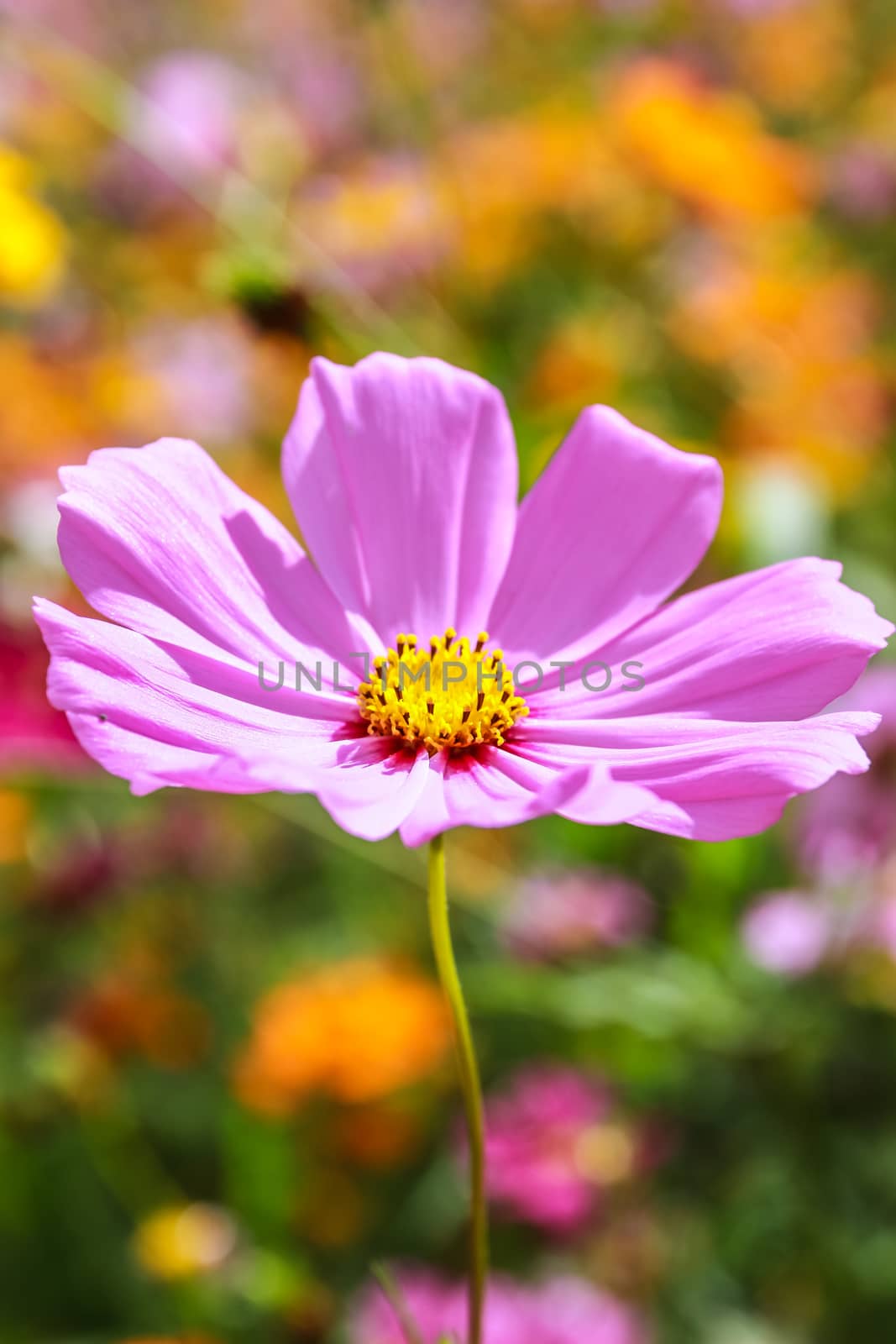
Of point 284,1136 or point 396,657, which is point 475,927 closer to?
point 284,1136

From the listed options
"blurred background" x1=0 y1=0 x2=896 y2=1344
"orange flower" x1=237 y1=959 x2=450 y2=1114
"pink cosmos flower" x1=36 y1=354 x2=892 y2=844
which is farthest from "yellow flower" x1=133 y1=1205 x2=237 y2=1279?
"pink cosmos flower" x1=36 y1=354 x2=892 y2=844

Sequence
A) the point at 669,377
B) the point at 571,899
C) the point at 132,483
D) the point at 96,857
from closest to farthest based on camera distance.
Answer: the point at 132,483
the point at 571,899
the point at 96,857
the point at 669,377

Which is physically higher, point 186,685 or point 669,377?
point 669,377

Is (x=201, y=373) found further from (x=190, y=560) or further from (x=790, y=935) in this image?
(x=190, y=560)

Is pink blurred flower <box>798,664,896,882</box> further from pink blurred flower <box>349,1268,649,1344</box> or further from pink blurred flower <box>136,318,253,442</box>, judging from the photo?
pink blurred flower <box>136,318,253,442</box>

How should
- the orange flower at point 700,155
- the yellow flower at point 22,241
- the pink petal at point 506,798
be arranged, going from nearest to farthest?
the pink petal at point 506,798 → the yellow flower at point 22,241 → the orange flower at point 700,155

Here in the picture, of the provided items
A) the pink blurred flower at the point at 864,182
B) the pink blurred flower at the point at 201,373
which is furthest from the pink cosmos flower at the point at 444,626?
the pink blurred flower at the point at 864,182

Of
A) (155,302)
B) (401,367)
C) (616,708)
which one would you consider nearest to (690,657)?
(616,708)

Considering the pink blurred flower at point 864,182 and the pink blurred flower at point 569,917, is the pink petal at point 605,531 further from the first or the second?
the pink blurred flower at point 864,182
